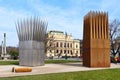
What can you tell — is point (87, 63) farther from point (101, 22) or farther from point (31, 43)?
point (31, 43)

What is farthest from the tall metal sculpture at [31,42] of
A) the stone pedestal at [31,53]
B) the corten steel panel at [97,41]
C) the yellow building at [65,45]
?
the yellow building at [65,45]

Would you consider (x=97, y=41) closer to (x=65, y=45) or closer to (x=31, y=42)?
(x=31, y=42)

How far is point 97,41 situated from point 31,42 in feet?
23.1

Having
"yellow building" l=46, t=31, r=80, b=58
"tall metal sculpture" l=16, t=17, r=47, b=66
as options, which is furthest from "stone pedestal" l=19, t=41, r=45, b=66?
"yellow building" l=46, t=31, r=80, b=58

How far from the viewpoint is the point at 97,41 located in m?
24.8

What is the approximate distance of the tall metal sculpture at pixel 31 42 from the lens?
27.1 metres

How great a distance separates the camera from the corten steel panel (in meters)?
24.7

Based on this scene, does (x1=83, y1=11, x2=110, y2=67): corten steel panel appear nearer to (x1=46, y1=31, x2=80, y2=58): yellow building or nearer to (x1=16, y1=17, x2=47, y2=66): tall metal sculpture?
(x1=16, y1=17, x2=47, y2=66): tall metal sculpture

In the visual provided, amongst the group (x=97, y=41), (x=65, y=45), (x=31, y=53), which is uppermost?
(x=65, y=45)

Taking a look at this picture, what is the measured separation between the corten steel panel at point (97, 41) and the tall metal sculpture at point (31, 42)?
213 inches

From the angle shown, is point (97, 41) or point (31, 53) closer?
point (97, 41)

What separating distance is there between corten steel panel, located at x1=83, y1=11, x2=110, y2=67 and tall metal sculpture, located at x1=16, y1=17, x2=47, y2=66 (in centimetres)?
542

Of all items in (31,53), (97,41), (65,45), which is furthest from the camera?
(65,45)

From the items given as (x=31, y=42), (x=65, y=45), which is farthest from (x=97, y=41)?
(x=65, y=45)
